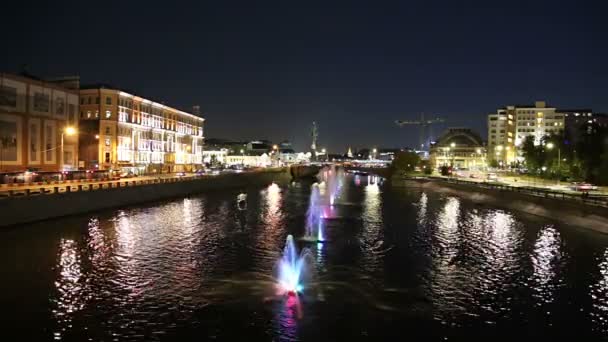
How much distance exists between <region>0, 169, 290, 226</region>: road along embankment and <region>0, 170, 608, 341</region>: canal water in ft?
4.65

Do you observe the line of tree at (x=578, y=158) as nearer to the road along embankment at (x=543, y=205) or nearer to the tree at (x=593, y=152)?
the tree at (x=593, y=152)

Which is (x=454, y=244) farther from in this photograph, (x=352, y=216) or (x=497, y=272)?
(x=352, y=216)

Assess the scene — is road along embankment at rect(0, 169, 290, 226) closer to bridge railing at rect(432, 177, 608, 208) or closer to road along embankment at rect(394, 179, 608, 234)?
road along embankment at rect(394, 179, 608, 234)

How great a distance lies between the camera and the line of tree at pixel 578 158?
3038 inches

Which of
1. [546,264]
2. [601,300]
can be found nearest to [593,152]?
[546,264]

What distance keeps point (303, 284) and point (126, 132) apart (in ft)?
317

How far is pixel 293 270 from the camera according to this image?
2669cm

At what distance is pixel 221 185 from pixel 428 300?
7674 centimetres

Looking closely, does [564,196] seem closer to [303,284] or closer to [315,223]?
[315,223]

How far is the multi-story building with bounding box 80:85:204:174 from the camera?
337 ft

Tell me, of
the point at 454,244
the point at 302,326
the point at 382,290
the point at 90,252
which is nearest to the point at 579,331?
the point at 382,290

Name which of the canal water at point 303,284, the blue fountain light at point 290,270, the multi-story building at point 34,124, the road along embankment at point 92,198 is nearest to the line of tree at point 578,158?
the canal water at point 303,284

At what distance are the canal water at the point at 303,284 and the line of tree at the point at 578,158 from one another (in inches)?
1588

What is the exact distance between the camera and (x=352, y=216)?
53281 mm
